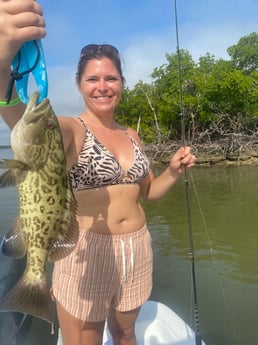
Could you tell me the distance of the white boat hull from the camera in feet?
10.6

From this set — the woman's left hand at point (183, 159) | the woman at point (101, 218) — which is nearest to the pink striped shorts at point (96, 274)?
the woman at point (101, 218)

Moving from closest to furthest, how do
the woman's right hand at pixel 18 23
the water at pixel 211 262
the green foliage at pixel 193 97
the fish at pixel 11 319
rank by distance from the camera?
the woman's right hand at pixel 18 23 < the fish at pixel 11 319 < the water at pixel 211 262 < the green foliage at pixel 193 97

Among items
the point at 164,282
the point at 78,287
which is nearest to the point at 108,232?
the point at 78,287

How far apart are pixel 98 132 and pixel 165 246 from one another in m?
5.21

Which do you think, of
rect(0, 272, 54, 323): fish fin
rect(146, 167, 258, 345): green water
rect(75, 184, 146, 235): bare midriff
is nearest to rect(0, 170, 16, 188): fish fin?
rect(0, 272, 54, 323): fish fin

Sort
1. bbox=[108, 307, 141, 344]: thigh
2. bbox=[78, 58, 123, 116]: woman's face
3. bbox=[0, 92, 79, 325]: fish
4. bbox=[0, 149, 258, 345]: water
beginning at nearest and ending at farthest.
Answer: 1. bbox=[0, 92, 79, 325]: fish
2. bbox=[78, 58, 123, 116]: woman's face
3. bbox=[108, 307, 141, 344]: thigh
4. bbox=[0, 149, 258, 345]: water

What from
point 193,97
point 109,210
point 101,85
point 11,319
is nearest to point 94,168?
point 109,210

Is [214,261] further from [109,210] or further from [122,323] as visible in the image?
[109,210]

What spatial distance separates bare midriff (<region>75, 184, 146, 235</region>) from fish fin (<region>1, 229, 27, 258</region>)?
494mm

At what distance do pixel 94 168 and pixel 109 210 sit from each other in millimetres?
283

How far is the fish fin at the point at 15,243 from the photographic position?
1683 mm

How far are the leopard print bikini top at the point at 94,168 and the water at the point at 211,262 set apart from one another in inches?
108

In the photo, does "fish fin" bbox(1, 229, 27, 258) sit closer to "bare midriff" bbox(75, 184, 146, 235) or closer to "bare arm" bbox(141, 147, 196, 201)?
"bare midriff" bbox(75, 184, 146, 235)

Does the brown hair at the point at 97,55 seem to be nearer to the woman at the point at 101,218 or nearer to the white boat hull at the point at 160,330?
the woman at the point at 101,218
